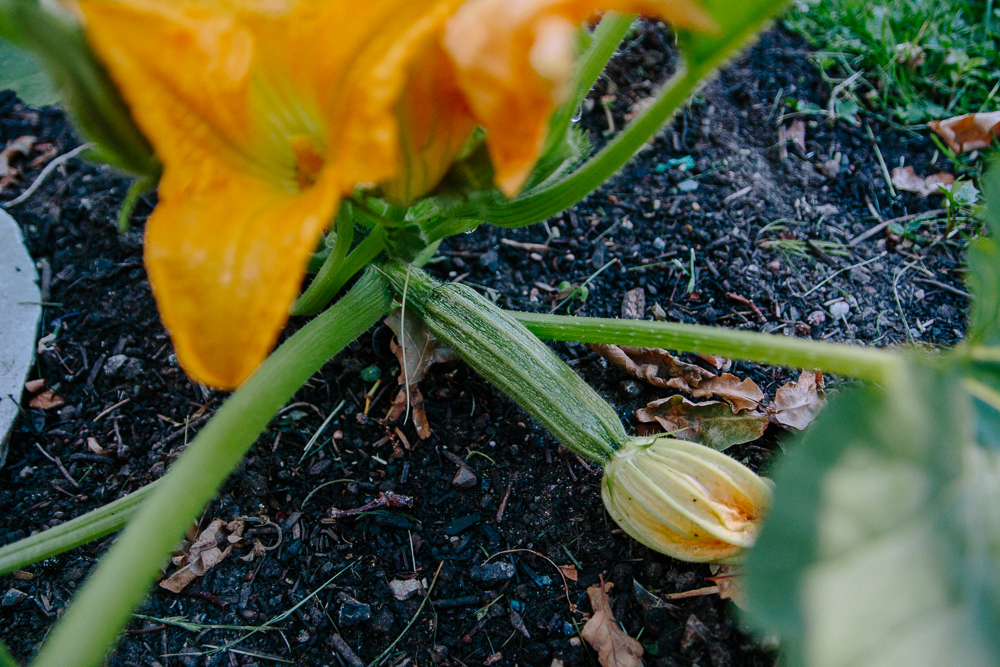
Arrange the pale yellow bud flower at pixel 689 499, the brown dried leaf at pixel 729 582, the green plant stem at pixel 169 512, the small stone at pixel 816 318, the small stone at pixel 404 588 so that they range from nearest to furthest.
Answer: the green plant stem at pixel 169 512
the pale yellow bud flower at pixel 689 499
the brown dried leaf at pixel 729 582
the small stone at pixel 404 588
the small stone at pixel 816 318

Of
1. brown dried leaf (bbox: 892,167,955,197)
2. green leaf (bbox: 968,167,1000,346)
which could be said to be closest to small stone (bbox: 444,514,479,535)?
green leaf (bbox: 968,167,1000,346)

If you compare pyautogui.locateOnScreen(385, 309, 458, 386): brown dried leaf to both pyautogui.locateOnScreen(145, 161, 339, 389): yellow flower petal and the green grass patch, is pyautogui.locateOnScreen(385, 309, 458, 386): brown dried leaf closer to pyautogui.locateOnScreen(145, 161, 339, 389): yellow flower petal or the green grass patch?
pyautogui.locateOnScreen(145, 161, 339, 389): yellow flower petal

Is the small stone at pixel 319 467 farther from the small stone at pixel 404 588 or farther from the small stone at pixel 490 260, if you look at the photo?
the small stone at pixel 490 260

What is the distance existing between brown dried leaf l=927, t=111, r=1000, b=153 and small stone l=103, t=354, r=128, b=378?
2.85 m

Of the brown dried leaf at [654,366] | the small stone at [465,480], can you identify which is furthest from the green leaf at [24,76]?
the brown dried leaf at [654,366]

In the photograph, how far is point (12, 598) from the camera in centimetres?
179

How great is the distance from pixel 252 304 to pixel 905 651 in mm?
990

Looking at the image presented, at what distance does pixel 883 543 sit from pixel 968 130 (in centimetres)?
225

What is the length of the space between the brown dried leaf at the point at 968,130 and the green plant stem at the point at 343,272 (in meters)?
2.13

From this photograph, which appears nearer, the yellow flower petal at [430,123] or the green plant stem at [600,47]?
the yellow flower petal at [430,123]

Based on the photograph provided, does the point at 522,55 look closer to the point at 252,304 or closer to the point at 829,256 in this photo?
the point at 252,304

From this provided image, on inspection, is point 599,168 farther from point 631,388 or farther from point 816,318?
point 816,318

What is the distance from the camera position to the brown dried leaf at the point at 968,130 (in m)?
2.53

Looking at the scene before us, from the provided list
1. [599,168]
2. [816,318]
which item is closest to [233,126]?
[599,168]
